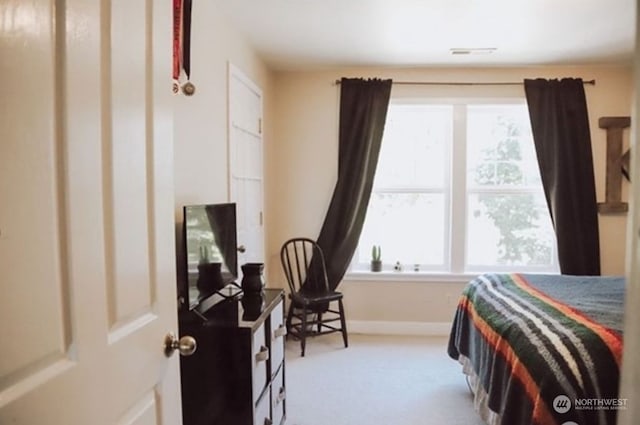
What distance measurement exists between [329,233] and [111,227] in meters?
3.24

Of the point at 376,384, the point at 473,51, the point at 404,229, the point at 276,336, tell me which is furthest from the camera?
the point at 404,229

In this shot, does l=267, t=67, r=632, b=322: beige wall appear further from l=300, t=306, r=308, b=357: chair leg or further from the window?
l=300, t=306, r=308, b=357: chair leg

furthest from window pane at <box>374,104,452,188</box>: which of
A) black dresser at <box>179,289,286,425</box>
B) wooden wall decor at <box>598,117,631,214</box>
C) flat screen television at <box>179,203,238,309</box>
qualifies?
black dresser at <box>179,289,286,425</box>

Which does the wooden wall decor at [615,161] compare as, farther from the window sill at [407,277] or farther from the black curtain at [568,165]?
the window sill at [407,277]

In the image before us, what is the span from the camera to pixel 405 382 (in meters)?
3.15

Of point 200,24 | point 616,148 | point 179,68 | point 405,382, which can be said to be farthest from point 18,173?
point 616,148

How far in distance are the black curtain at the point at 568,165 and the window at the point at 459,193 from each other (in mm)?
206

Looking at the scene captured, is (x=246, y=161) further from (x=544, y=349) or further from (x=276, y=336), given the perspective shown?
(x=544, y=349)

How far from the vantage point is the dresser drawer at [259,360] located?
6.28 feet

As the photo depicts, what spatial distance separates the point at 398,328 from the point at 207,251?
2655 mm

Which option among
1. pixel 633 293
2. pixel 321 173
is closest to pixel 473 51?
pixel 321 173

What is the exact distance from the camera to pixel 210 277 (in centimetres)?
215

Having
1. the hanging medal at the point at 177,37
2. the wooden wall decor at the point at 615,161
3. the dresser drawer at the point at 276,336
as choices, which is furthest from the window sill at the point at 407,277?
the hanging medal at the point at 177,37

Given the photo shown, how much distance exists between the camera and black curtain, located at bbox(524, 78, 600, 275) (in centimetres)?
396
